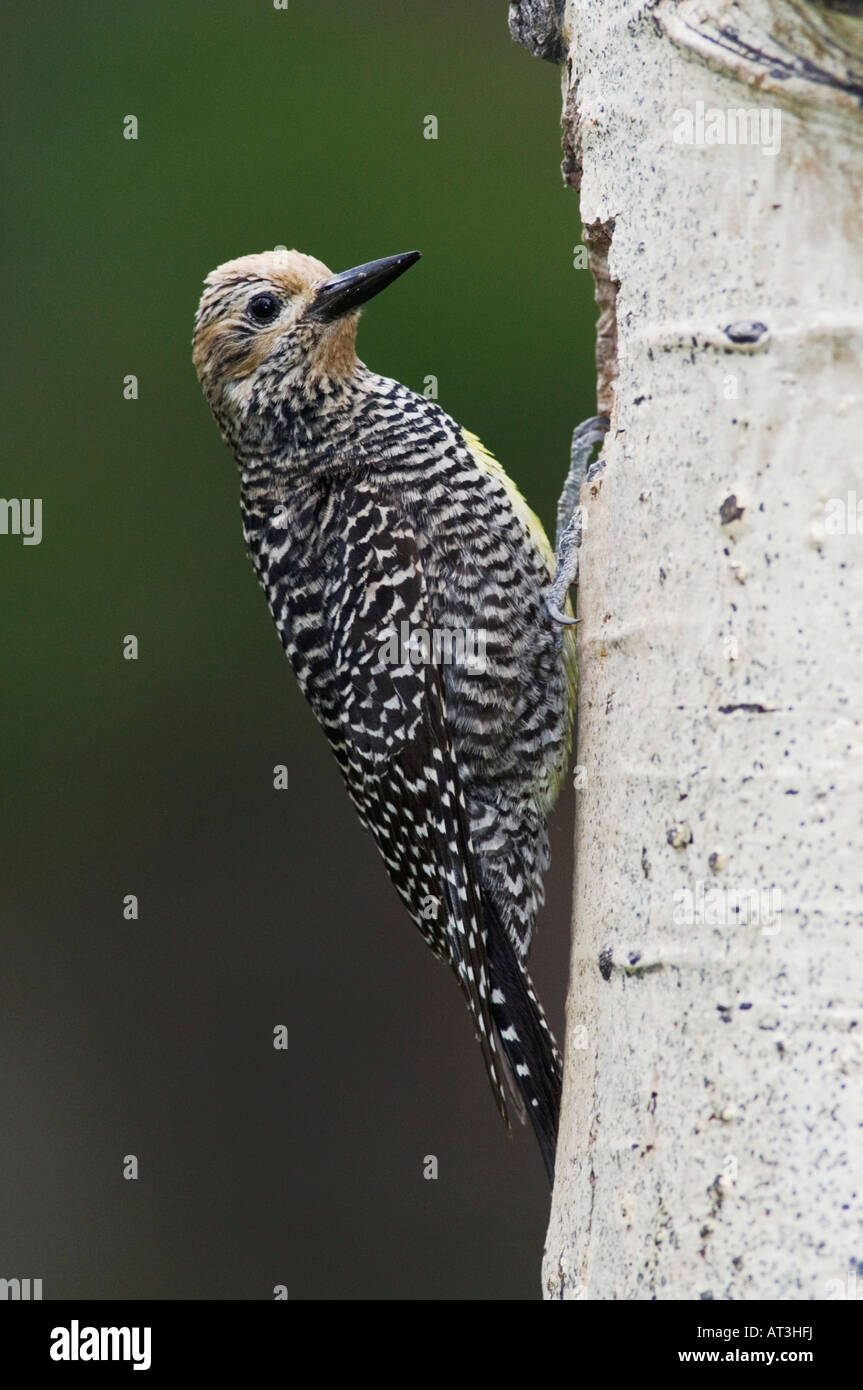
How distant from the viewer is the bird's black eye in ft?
10.5

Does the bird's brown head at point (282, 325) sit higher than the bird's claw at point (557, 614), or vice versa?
the bird's brown head at point (282, 325)

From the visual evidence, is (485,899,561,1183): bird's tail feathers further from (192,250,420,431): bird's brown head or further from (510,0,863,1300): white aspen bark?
(192,250,420,431): bird's brown head

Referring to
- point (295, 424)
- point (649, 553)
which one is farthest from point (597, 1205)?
point (295, 424)

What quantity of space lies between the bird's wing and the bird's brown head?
0.85 ft

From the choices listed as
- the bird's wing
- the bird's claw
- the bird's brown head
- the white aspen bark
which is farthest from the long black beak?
the white aspen bark

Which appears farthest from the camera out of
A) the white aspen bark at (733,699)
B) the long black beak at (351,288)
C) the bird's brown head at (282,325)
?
the bird's brown head at (282,325)

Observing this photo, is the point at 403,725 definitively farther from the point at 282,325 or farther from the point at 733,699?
the point at 733,699

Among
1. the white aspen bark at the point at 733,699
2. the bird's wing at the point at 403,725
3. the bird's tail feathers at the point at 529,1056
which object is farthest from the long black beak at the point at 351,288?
the bird's tail feathers at the point at 529,1056

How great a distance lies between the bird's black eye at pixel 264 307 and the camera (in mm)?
3188

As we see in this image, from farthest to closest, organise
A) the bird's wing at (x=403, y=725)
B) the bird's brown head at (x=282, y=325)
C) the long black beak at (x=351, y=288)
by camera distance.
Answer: the bird's brown head at (x=282, y=325)
the long black beak at (x=351, y=288)
the bird's wing at (x=403, y=725)

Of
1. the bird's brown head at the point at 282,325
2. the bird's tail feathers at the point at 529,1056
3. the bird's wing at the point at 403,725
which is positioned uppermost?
the bird's brown head at the point at 282,325

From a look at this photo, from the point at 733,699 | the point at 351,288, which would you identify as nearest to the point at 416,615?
the point at 351,288

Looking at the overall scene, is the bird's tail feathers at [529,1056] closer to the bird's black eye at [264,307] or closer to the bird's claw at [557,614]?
the bird's claw at [557,614]

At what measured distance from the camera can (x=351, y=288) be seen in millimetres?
3105
